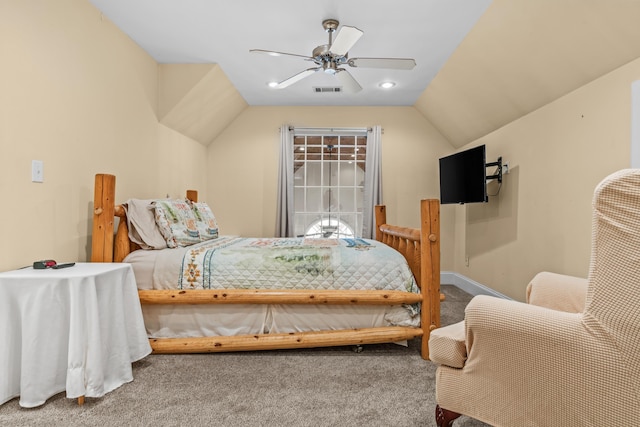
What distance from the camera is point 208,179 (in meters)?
4.66

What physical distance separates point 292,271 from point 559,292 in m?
1.53

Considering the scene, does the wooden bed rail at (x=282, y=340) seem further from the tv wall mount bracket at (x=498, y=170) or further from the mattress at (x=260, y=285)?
the tv wall mount bracket at (x=498, y=170)

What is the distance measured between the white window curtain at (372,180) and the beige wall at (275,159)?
135 millimetres

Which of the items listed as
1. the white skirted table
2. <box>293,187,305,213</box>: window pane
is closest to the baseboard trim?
<box>293,187,305,213</box>: window pane

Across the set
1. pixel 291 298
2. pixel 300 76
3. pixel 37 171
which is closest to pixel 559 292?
pixel 291 298

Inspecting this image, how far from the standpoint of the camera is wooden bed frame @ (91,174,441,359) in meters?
2.23

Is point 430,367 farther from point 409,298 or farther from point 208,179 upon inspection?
point 208,179

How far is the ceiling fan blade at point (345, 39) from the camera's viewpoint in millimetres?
2053

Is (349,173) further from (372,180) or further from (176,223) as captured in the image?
A: (176,223)

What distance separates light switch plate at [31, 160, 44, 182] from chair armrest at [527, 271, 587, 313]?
111 inches

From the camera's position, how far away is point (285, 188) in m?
4.52

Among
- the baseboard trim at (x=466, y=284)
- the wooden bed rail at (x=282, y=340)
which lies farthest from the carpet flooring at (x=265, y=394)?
the baseboard trim at (x=466, y=284)

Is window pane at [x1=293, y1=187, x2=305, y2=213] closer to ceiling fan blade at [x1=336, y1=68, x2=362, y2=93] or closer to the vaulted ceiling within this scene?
the vaulted ceiling

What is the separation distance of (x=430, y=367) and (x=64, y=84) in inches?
119
